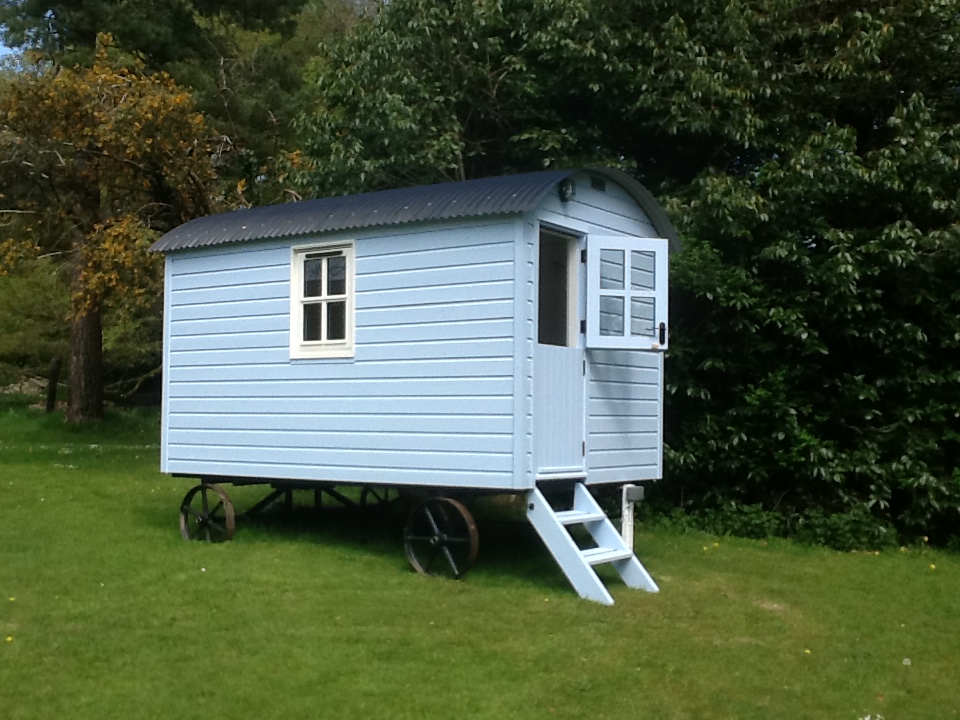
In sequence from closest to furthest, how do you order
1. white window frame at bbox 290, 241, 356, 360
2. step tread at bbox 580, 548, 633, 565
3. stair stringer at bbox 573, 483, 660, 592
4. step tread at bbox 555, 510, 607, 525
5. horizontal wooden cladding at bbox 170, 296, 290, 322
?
step tread at bbox 580, 548, 633, 565, step tread at bbox 555, 510, 607, 525, stair stringer at bbox 573, 483, 660, 592, white window frame at bbox 290, 241, 356, 360, horizontal wooden cladding at bbox 170, 296, 290, 322

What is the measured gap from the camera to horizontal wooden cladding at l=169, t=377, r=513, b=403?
27.4 feet

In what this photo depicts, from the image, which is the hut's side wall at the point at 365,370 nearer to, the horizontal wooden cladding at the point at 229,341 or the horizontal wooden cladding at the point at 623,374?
the horizontal wooden cladding at the point at 229,341

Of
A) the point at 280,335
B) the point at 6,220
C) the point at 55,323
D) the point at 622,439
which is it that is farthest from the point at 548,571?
the point at 55,323

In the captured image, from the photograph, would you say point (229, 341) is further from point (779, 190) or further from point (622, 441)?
point (779, 190)

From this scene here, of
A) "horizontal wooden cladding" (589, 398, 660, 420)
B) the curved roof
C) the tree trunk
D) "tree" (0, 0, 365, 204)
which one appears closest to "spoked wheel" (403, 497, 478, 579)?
"horizontal wooden cladding" (589, 398, 660, 420)

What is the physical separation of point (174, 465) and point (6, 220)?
1040cm

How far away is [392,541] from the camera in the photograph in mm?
10266

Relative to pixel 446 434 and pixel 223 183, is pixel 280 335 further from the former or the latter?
pixel 223 183

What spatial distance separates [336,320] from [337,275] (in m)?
0.37

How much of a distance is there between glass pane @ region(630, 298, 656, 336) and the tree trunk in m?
13.2

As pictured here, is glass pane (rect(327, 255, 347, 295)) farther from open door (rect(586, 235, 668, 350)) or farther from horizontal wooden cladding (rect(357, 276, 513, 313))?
open door (rect(586, 235, 668, 350))

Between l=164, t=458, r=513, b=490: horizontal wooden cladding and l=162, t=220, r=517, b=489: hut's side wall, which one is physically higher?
l=162, t=220, r=517, b=489: hut's side wall

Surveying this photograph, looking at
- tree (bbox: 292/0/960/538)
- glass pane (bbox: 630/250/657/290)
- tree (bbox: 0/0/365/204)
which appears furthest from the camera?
tree (bbox: 0/0/365/204)

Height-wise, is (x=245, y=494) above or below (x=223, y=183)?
below
